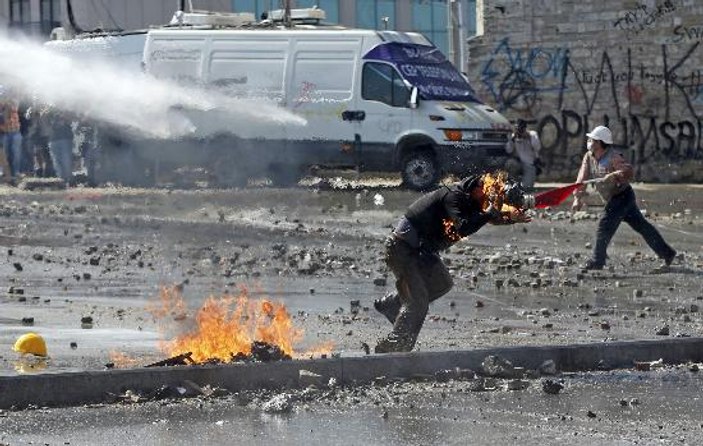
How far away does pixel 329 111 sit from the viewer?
2694 cm

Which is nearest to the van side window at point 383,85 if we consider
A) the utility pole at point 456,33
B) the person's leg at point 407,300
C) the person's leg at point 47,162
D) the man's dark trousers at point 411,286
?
the person's leg at point 47,162

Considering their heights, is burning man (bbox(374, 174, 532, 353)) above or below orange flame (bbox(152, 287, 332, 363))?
above

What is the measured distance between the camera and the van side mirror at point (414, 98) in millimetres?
26577

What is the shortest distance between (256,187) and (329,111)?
186 centimetres

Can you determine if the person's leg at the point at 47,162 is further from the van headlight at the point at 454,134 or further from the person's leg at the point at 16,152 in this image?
the van headlight at the point at 454,134

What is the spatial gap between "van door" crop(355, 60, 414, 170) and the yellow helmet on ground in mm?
15874

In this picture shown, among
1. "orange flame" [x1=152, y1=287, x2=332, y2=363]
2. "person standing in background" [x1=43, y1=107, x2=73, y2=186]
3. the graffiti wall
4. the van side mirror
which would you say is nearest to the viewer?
"orange flame" [x1=152, y1=287, x2=332, y2=363]

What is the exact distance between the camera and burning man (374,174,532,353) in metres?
10.9

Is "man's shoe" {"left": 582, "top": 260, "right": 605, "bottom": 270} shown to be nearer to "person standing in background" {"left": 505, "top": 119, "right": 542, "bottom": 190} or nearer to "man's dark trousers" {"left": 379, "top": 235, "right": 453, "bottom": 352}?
"man's dark trousers" {"left": 379, "top": 235, "right": 453, "bottom": 352}

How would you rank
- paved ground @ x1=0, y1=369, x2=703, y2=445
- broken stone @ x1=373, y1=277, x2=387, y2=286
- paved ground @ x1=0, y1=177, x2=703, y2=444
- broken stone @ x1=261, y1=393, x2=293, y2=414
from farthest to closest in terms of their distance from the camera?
broken stone @ x1=373, y1=277, x2=387, y2=286 → broken stone @ x1=261, y1=393, x2=293, y2=414 → paved ground @ x1=0, y1=177, x2=703, y2=444 → paved ground @ x1=0, y1=369, x2=703, y2=445

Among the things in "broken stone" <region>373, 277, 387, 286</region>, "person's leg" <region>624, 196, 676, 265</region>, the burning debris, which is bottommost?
"broken stone" <region>373, 277, 387, 286</region>

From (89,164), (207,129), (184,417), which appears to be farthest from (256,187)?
(184,417)

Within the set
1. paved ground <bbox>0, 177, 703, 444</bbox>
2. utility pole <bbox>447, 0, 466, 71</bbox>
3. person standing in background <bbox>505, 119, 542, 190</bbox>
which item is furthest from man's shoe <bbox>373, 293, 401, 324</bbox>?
utility pole <bbox>447, 0, 466, 71</bbox>

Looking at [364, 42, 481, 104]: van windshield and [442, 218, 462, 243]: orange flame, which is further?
[364, 42, 481, 104]: van windshield
